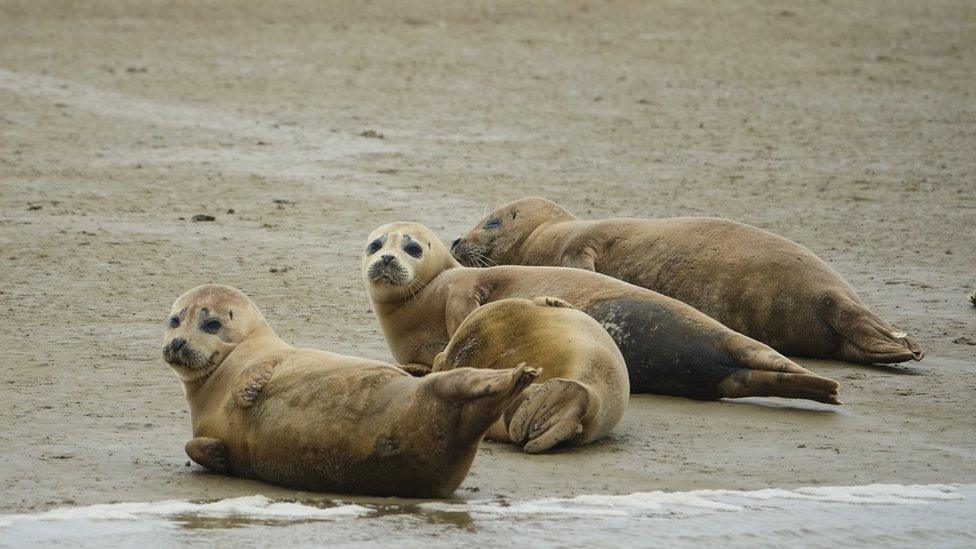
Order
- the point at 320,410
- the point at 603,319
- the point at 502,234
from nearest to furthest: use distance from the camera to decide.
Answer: the point at 320,410 < the point at 603,319 < the point at 502,234

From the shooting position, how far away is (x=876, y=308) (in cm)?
888

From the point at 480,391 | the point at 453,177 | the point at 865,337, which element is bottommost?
the point at 453,177

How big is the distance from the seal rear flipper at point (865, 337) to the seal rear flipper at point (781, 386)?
2.91ft

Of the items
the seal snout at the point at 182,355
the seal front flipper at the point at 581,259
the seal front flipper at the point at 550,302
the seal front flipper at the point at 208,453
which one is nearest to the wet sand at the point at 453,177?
the seal front flipper at the point at 208,453

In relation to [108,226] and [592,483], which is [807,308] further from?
[108,226]

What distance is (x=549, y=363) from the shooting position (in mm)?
6242

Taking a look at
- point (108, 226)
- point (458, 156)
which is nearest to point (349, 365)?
point (108, 226)

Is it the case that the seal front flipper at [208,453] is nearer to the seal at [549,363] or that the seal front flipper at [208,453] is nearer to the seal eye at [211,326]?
the seal eye at [211,326]

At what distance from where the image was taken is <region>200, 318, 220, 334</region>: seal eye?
596cm

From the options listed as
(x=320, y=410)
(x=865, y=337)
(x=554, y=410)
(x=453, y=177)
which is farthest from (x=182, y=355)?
(x=453, y=177)

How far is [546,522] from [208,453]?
47.2 inches

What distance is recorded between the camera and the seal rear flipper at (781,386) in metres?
6.77

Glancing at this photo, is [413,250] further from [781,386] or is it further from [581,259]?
[781,386]

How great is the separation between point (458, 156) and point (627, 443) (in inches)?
263
